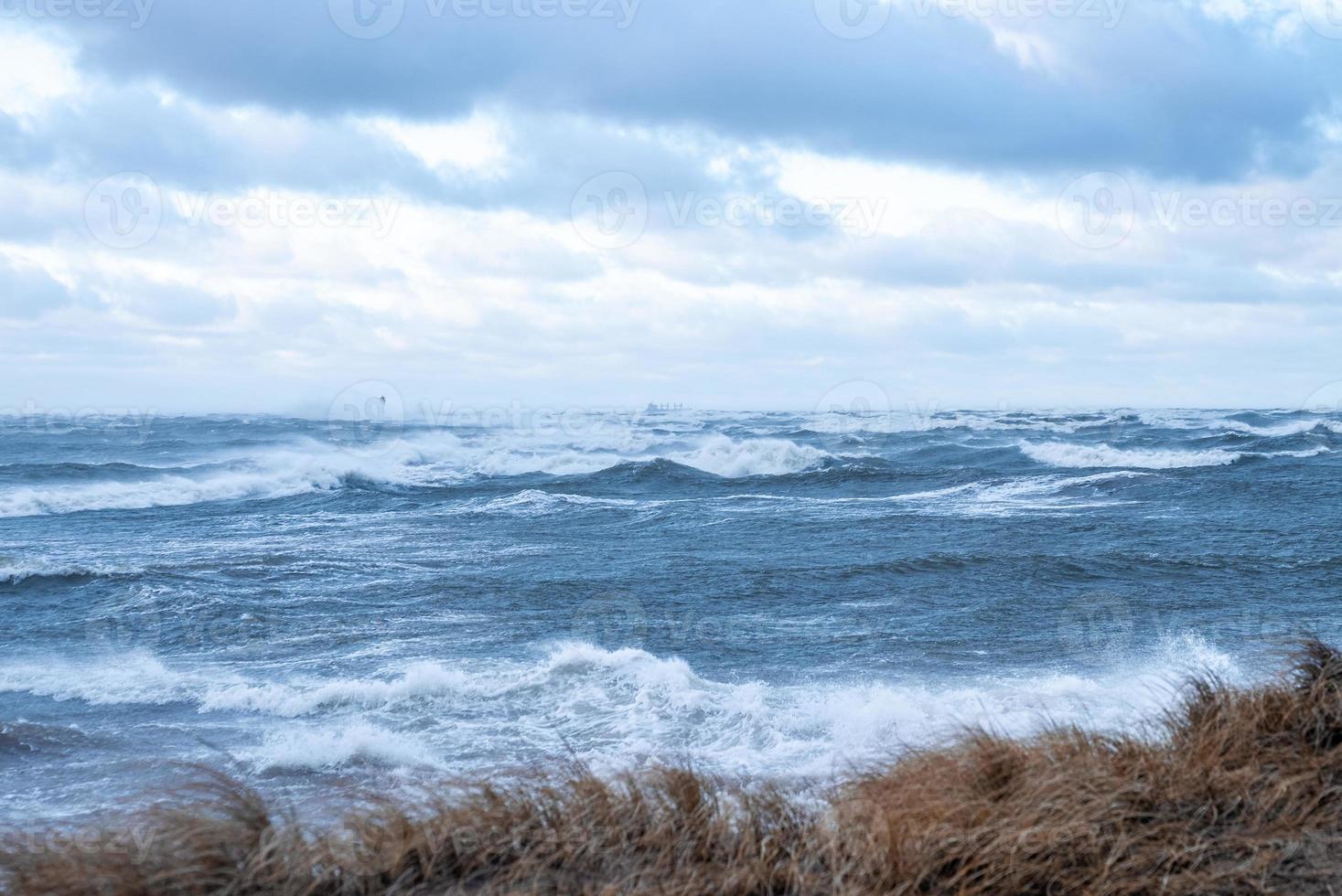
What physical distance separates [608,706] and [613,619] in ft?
10.7

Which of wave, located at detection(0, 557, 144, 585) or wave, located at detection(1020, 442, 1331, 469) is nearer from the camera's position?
wave, located at detection(0, 557, 144, 585)

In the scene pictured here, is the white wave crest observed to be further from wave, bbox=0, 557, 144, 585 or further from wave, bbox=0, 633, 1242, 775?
wave, bbox=0, 557, 144, 585

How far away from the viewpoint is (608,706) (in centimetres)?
838

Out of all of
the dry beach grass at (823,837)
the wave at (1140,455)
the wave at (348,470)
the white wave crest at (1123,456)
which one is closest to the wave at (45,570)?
the wave at (348,470)

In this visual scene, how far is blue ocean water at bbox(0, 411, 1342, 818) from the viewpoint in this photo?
7477 mm

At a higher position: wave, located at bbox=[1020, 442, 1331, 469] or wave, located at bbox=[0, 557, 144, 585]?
wave, located at bbox=[1020, 442, 1331, 469]

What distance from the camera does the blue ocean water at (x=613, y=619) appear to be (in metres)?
7.48

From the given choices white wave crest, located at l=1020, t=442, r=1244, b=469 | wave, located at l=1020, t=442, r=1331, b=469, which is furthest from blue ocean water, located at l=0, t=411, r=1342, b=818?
wave, located at l=1020, t=442, r=1331, b=469

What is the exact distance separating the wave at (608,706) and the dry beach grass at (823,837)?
262cm

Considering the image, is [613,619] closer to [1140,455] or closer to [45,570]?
[45,570]

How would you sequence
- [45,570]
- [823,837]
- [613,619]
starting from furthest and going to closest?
[45,570] → [613,619] → [823,837]

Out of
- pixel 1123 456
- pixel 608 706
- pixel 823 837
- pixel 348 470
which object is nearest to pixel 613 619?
pixel 608 706

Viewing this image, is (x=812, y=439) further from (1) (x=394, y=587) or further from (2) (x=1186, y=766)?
(2) (x=1186, y=766)

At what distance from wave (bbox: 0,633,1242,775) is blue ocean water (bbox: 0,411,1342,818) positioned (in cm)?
4
